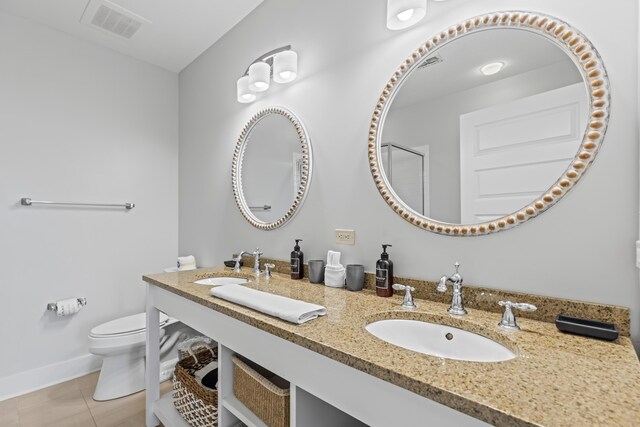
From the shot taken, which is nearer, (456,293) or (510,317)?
(510,317)

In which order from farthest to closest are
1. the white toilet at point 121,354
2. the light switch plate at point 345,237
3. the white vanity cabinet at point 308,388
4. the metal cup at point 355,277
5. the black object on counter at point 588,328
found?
the white toilet at point 121,354 → the light switch plate at point 345,237 → the metal cup at point 355,277 → the black object on counter at point 588,328 → the white vanity cabinet at point 308,388

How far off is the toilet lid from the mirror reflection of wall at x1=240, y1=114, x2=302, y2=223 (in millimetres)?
1069

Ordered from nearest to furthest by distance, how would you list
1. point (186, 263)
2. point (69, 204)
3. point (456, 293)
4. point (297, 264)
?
point (456, 293) < point (297, 264) < point (69, 204) < point (186, 263)

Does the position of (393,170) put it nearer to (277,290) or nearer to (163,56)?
(277,290)

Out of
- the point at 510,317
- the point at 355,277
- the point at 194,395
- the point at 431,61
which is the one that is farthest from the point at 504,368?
the point at 194,395

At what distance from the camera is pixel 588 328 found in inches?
32.3

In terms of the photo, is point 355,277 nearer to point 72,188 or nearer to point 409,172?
point 409,172

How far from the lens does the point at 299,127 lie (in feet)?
5.64

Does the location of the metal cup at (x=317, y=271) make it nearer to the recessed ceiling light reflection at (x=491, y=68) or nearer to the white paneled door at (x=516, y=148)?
the white paneled door at (x=516, y=148)

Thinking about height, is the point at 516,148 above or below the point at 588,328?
above

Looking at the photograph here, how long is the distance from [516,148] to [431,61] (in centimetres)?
49

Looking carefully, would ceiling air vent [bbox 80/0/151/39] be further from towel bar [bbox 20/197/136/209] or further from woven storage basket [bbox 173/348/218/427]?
woven storage basket [bbox 173/348/218/427]

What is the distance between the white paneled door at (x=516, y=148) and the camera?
0.94 m

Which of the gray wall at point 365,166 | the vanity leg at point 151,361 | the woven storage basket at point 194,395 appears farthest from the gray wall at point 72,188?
the woven storage basket at point 194,395
